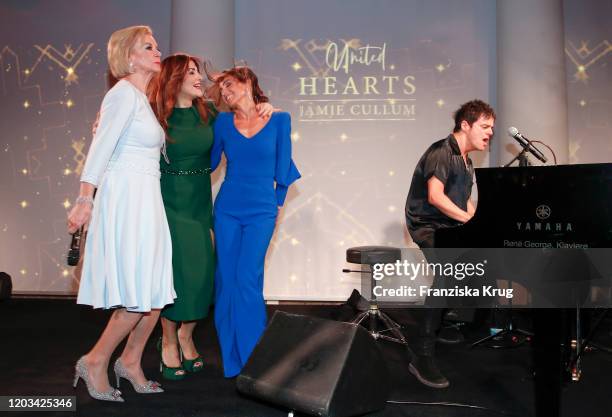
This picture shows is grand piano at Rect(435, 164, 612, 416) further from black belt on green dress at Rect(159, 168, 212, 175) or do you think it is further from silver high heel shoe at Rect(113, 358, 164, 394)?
silver high heel shoe at Rect(113, 358, 164, 394)

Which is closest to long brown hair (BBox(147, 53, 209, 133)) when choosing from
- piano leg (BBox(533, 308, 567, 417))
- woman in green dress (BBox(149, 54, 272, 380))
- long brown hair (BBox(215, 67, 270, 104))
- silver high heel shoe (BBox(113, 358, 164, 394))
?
woman in green dress (BBox(149, 54, 272, 380))

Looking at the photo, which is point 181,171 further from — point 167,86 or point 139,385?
point 139,385

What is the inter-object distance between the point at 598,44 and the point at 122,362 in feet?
17.3

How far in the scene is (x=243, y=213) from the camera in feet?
10.9

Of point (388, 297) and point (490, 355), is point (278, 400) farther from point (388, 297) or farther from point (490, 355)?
point (388, 297)

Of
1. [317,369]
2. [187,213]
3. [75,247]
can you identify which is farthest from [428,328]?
[75,247]

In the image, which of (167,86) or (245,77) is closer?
(167,86)

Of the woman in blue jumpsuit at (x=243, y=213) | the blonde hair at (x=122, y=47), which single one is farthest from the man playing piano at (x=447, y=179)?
the blonde hair at (x=122, y=47)

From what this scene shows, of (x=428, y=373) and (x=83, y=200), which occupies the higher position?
(x=83, y=200)

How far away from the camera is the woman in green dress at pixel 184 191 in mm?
3275

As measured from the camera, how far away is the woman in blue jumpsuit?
330cm

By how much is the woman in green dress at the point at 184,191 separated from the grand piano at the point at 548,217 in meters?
1.38

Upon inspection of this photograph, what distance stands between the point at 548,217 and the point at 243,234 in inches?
63.3

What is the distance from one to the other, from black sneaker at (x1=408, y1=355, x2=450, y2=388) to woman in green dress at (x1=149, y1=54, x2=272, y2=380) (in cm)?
121
